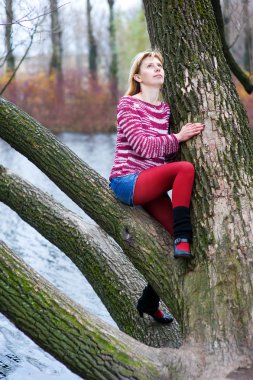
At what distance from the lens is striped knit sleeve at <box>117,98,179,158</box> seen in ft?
11.1

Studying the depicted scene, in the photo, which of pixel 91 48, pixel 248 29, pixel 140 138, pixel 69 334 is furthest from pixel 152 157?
pixel 91 48

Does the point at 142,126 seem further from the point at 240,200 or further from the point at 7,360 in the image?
the point at 7,360

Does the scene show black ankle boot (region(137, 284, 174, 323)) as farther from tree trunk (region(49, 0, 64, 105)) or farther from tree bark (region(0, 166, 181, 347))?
tree trunk (region(49, 0, 64, 105))

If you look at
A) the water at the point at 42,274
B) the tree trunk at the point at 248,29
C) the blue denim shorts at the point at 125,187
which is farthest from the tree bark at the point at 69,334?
the tree trunk at the point at 248,29

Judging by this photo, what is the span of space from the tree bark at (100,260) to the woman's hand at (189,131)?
1103 mm

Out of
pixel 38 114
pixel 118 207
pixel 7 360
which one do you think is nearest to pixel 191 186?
pixel 118 207

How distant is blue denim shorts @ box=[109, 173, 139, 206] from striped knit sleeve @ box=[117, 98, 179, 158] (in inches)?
5.3

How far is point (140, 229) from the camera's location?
11.5ft

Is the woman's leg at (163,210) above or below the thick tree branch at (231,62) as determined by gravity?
below

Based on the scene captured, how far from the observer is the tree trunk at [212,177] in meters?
3.26

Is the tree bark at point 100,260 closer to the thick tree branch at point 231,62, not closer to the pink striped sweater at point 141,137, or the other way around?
the pink striped sweater at point 141,137

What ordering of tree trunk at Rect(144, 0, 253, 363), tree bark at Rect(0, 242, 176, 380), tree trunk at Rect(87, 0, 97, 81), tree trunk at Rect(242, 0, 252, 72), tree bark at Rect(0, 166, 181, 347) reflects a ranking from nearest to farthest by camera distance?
tree bark at Rect(0, 242, 176, 380) → tree trunk at Rect(144, 0, 253, 363) → tree bark at Rect(0, 166, 181, 347) → tree trunk at Rect(242, 0, 252, 72) → tree trunk at Rect(87, 0, 97, 81)

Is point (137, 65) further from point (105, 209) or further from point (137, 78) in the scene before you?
point (105, 209)

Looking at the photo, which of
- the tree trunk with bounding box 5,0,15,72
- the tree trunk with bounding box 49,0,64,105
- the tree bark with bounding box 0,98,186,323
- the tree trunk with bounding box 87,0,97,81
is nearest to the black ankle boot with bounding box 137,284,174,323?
the tree bark with bounding box 0,98,186,323
